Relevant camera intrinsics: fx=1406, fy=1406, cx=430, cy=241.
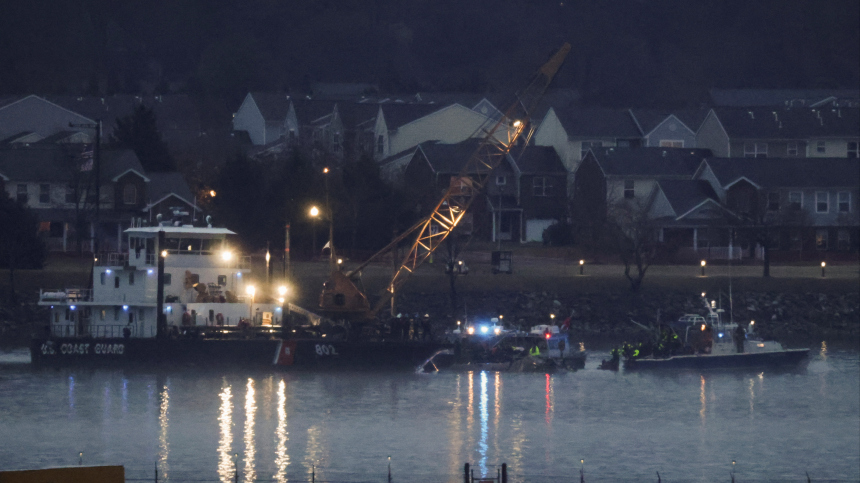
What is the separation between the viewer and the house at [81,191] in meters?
76.4

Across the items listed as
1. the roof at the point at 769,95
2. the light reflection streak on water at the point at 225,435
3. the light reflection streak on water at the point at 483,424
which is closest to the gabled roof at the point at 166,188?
the light reflection streak on water at the point at 225,435

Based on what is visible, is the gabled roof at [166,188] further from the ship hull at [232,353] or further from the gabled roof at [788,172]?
the gabled roof at [788,172]

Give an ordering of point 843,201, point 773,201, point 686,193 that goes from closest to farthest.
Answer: point 773,201 → point 686,193 → point 843,201

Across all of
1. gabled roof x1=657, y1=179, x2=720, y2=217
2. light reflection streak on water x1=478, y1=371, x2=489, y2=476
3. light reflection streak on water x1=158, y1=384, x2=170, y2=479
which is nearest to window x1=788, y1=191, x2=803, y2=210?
gabled roof x1=657, y1=179, x2=720, y2=217

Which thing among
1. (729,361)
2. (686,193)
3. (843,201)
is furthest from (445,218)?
(843,201)

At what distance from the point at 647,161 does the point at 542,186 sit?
6.92 meters

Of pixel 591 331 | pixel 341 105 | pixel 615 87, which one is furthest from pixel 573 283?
pixel 615 87

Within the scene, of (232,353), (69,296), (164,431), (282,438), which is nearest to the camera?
(282,438)

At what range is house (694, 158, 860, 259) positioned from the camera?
78875 mm

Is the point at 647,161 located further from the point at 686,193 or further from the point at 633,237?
the point at 633,237

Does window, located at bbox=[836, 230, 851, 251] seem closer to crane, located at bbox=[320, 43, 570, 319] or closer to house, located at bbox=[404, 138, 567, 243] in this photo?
house, located at bbox=[404, 138, 567, 243]

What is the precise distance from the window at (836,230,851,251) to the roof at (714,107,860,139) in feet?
55.1

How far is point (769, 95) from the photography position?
14425 centimetres

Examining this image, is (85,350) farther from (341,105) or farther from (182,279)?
(341,105)
